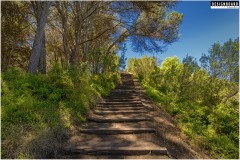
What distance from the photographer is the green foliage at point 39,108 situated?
166 inches

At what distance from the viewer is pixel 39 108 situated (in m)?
5.74

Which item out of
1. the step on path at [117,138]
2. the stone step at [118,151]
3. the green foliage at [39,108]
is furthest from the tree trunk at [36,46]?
the stone step at [118,151]

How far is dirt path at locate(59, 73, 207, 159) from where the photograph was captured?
4.58 metres

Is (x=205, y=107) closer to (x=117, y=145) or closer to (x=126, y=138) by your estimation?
(x=126, y=138)

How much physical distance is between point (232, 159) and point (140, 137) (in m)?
2.55

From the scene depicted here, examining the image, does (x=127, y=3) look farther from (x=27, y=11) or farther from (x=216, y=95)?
(x=216, y=95)

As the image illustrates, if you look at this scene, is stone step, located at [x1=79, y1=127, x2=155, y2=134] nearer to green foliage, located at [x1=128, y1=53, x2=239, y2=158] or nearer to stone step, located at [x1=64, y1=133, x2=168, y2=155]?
stone step, located at [x1=64, y1=133, x2=168, y2=155]

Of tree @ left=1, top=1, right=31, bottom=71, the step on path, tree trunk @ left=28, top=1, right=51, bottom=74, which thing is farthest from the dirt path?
tree @ left=1, top=1, right=31, bottom=71

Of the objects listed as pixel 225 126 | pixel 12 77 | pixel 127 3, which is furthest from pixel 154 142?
pixel 127 3

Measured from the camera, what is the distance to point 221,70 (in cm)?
971

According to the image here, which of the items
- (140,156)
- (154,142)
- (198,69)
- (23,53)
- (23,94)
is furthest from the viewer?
(23,53)

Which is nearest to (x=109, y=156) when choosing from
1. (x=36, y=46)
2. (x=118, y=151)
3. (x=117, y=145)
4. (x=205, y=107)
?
(x=118, y=151)

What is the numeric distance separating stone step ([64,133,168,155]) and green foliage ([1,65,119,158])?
1.42 ft

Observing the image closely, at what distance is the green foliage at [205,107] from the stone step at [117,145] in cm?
195
